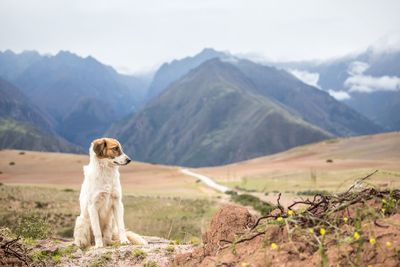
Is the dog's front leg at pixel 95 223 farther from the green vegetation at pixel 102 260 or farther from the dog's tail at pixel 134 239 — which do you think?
the green vegetation at pixel 102 260

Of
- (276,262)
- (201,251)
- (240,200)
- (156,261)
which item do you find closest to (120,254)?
(156,261)

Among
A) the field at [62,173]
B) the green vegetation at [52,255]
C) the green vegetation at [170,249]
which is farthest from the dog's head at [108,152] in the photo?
the field at [62,173]

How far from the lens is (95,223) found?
29.5ft

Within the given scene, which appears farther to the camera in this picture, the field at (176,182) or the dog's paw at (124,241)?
the field at (176,182)

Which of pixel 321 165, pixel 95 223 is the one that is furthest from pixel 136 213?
pixel 321 165

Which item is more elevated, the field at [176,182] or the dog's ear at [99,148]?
the dog's ear at [99,148]

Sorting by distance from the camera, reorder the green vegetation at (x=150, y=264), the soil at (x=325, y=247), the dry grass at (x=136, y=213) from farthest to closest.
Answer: the dry grass at (x=136, y=213) < the green vegetation at (x=150, y=264) < the soil at (x=325, y=247)

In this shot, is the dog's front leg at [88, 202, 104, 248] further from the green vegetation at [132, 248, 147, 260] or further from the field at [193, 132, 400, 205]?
the field at [193, 132, 400, 205]

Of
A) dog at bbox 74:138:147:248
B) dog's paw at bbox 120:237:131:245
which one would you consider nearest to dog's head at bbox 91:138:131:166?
dog at bbox 74:138:147:248

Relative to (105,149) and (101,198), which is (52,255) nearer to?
(101,198)

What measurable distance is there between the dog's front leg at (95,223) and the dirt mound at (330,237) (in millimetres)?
4348

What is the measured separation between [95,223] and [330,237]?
20.3 ft

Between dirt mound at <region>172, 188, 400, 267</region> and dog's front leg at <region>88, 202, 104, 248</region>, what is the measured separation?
171 inches

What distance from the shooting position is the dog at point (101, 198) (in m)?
8.97
